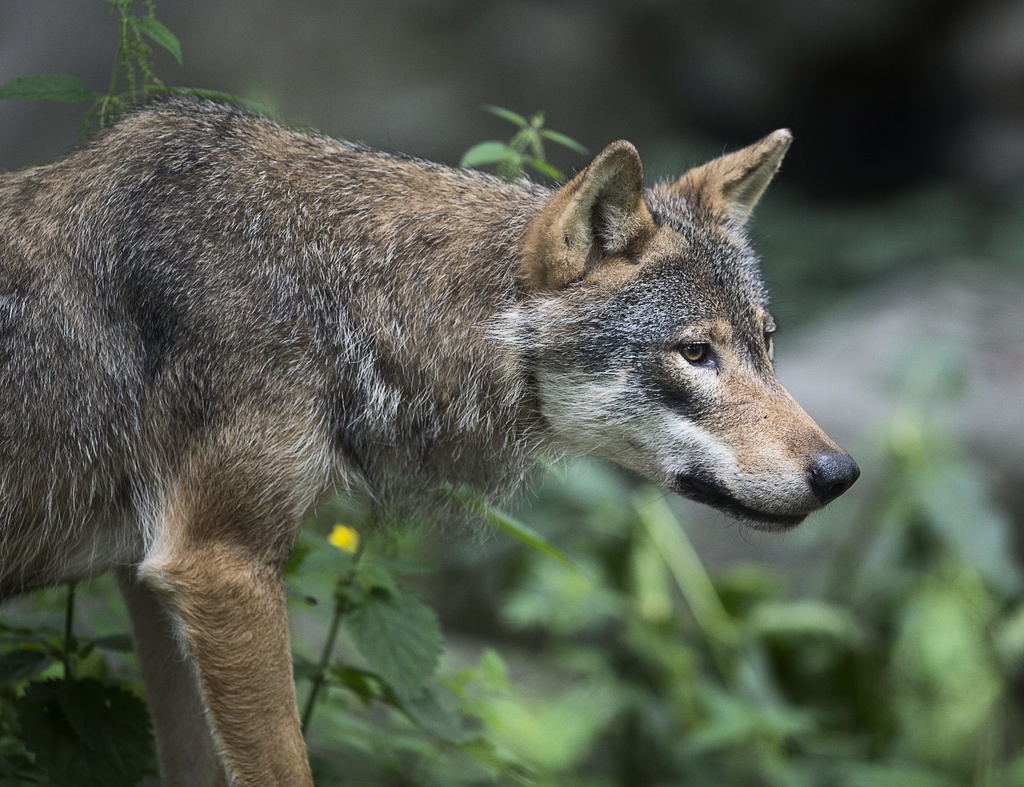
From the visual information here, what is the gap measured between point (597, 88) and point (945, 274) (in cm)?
532

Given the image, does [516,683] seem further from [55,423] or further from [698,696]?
[55,423]

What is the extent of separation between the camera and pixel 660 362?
4055mm

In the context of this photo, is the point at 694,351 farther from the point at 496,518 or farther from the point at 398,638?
the point at 398,638

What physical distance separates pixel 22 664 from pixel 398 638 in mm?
1236

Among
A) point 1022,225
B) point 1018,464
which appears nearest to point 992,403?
point 1018,464

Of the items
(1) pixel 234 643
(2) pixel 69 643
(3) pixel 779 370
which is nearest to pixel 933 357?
(3) pixel 779 370

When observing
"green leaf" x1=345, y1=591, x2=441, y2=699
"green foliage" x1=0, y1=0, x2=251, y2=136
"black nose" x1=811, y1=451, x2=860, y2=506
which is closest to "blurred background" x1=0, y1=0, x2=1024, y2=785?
"green leaf" x1=345, y1=591, x2=441, y2=699

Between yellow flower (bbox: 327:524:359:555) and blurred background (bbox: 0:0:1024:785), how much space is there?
48 cm

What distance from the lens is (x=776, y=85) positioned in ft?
52.5

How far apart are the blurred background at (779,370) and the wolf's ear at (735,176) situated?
0.74 m

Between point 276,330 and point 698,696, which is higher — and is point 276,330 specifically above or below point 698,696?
above

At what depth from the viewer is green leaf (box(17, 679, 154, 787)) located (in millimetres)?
3844

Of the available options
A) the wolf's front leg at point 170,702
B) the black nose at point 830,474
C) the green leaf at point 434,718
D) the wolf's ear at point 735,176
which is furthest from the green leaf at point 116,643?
the wolf's ear at point 735,176

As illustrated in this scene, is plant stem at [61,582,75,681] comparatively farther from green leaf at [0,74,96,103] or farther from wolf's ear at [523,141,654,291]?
wolf's ear at [523,141,654,291]
